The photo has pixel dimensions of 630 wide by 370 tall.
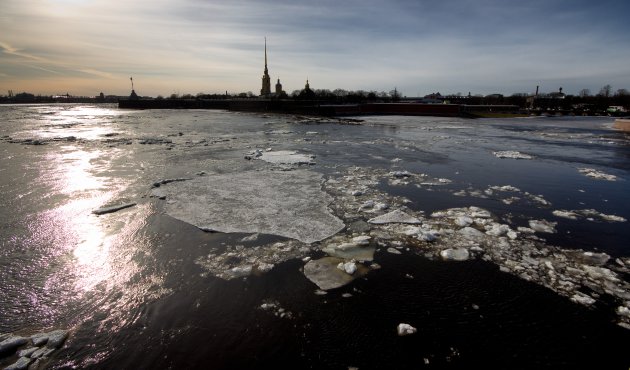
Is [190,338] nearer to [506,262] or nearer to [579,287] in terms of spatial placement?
[506,262]

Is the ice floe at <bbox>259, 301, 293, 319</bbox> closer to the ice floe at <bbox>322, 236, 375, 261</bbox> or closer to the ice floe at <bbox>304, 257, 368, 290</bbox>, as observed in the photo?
the ice floe at <bbox>304, 257, 368, 290</bbox>

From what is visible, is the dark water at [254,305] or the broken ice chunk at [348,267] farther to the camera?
the broken ice chunk at [348,267]

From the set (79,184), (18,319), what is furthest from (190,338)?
(79,184)

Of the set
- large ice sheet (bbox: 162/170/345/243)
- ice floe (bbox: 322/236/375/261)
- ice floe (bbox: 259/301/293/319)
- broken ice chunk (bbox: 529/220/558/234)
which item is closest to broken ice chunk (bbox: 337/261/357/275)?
ice floe (bbox: 322/236/375/261)

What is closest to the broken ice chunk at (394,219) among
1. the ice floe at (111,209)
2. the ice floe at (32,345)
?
the ice floe at (32,345)

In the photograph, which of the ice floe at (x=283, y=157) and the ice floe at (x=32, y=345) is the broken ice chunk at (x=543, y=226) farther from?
the ice floe at (x=283, y=157)

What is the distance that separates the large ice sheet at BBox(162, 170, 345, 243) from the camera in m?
7.02

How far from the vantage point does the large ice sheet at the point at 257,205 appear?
7024mm

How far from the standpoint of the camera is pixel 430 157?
54.3 ft

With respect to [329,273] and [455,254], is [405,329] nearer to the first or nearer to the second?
[329,273]

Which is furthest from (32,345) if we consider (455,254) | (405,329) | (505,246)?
(505,246)

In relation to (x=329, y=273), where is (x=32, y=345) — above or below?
below

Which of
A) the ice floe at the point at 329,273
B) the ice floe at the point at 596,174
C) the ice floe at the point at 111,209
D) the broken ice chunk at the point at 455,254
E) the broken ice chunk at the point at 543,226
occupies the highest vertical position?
the ice floe at the point at 596,174

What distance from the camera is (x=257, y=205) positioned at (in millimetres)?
8398
